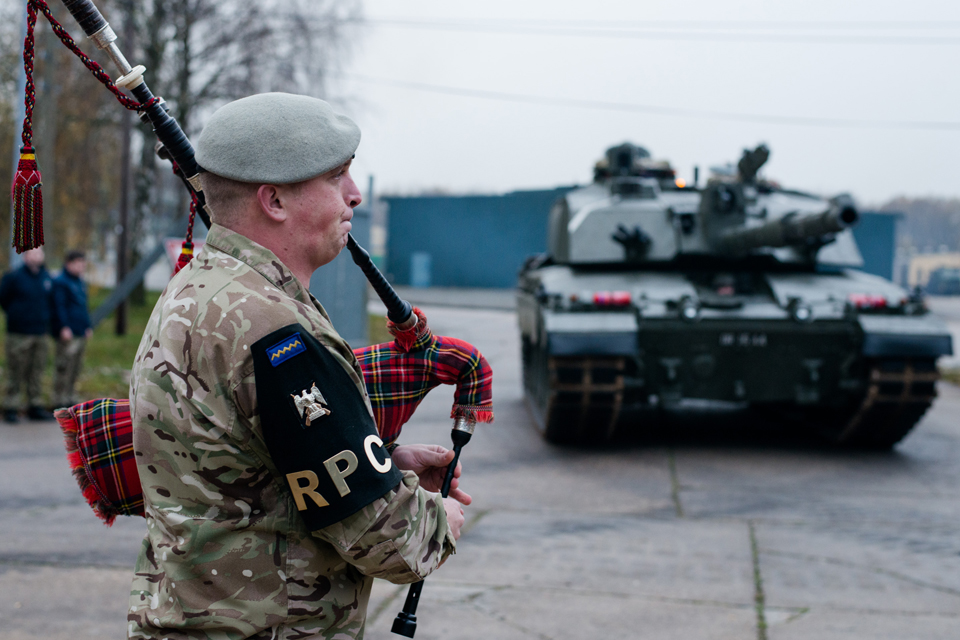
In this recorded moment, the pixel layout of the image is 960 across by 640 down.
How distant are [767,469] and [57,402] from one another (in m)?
6.79

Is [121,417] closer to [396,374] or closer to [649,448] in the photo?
[396,374]

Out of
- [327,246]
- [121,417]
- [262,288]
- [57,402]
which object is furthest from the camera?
[57,402]

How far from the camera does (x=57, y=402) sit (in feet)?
30.6

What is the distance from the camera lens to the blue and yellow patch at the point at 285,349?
164cm

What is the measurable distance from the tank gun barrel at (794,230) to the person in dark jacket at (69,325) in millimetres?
6239

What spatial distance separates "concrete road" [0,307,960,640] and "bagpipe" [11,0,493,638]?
6.67 ft

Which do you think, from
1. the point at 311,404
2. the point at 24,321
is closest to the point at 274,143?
the point at 311,404

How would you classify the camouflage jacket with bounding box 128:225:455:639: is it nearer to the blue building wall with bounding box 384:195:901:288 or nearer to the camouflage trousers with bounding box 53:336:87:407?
the camouflage trousers with bounding box 53:336:87:407

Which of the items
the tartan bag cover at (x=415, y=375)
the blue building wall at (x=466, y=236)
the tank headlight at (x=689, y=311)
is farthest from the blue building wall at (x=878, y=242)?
the tartan bag cover at (x=415, y=375)

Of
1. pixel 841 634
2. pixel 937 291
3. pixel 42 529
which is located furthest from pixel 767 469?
pixel 937 291

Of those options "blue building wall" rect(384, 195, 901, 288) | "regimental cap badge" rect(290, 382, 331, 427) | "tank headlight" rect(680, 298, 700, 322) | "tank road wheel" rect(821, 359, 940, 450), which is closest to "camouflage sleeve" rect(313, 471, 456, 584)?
"regimental cap badge" rect(290, 382, 331, 427)

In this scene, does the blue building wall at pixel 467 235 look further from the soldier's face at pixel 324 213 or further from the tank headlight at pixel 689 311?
the soldier's face at pixel 324 213

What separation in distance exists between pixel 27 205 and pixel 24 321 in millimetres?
7574

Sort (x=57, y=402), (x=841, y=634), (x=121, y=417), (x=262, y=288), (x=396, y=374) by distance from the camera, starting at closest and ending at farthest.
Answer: (x=262, y=288), (x=121, y=417), (x=396, y=374), (x=841, y=634), (x=57, y=402)
